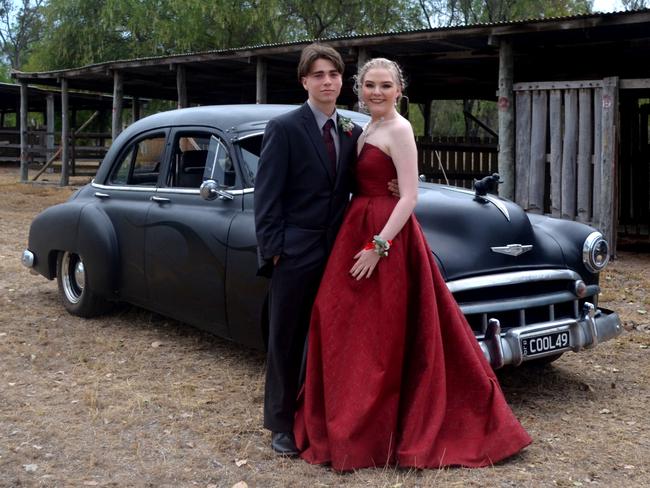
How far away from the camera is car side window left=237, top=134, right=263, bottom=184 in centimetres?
507

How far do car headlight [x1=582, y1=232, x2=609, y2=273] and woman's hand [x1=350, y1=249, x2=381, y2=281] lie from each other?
173 cm

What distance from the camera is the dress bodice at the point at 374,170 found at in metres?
3.84

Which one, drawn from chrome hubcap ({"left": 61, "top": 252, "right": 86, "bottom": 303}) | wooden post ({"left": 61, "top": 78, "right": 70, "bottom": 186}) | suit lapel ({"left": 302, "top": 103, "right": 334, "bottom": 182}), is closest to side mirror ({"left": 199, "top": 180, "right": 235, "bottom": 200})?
suit lapel ({"left": 302, "top": 103, "right": 334, "bottom": 182})

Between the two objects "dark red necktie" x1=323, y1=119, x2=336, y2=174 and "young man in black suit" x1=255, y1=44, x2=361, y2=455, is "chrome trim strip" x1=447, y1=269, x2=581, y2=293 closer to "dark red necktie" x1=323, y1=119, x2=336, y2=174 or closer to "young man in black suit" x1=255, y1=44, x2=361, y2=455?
"young man in black suit" x1=255, y1=44, x2=361, y2=455

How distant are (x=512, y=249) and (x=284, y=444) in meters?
1.64

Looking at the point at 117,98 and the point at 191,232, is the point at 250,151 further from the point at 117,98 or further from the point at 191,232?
the point at 117,98

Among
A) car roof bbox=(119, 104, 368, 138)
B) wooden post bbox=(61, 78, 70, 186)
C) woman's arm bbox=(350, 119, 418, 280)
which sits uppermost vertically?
wooden post bbox=(61, 78, 70, 186)

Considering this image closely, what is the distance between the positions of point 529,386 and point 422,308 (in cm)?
163

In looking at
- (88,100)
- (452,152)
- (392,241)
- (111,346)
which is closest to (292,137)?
(392,241)

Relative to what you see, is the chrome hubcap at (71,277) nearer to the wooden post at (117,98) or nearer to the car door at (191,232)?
the car door at (191,232)

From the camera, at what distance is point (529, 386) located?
16.7 ft

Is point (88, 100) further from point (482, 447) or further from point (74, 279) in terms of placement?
point (482, 447)

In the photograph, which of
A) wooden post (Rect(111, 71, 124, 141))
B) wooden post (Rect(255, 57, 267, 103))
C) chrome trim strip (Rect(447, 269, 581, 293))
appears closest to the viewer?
chrome trim strip (Rect(447, 269, 581, 293))

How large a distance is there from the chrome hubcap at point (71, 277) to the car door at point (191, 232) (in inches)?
51.2
